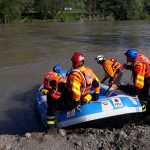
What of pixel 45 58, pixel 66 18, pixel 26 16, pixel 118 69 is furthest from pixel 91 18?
pixel 118 69

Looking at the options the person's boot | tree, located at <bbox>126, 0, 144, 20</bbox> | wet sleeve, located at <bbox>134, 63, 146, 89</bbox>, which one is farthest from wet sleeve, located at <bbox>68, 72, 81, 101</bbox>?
tree, located at <bbox>126, 0, 144, 20</bbox>

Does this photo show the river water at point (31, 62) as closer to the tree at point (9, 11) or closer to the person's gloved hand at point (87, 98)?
the person's gloved hand at point (87, 98)

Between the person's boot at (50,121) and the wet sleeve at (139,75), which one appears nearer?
the person's boot at (50,121)

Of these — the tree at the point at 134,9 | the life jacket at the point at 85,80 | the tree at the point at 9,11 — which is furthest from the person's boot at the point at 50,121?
the tree at the point at 134,9

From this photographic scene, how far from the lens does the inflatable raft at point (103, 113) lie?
7.31 m

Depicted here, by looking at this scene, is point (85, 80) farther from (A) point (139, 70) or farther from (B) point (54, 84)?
(A) point (139, 70)

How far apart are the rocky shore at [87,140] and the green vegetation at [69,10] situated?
3867 cm

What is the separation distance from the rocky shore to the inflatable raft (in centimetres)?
64

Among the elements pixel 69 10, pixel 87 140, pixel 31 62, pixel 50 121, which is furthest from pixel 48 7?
pixel 87 140

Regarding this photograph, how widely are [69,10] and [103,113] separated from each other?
167ft

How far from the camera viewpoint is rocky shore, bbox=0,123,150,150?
601 cm

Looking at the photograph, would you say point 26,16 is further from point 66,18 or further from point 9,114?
point 9,114

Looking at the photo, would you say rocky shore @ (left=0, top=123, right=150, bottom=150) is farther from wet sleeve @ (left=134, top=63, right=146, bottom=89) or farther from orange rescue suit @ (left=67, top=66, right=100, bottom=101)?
wet sleeve @ (left=134, top=63, right=146, bottom=89)

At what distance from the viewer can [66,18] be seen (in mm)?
49281
